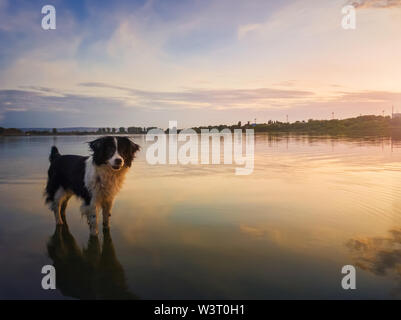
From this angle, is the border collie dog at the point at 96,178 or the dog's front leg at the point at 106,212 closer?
the border collie dog at the point at 96,178

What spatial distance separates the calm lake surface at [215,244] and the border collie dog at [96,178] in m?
0.40

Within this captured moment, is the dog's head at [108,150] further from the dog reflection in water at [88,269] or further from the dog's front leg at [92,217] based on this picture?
the dog reflection in water at [88,269]

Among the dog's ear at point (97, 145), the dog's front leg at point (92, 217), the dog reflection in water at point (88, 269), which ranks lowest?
the dog reflection in water at point (88, 269)

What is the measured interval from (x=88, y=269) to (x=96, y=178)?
1740 mm

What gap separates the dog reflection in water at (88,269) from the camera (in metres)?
3.39

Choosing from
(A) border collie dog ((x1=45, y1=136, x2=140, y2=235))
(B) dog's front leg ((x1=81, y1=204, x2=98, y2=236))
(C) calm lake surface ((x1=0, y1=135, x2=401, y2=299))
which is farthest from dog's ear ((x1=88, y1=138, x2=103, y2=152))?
(C) calm lake surface ((x1=0, y1=135, x2=401, y2=299))

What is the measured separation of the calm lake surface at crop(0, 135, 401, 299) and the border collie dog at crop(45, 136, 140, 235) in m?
0.40

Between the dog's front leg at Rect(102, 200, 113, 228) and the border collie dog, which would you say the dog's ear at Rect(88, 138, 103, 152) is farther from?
the dog's front leg at Rect(102, 200, 113, 228)

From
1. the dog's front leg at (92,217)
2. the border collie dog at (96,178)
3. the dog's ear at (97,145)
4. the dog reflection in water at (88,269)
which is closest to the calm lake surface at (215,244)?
the dog reflection in water at (88,269)

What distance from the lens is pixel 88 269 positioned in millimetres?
3949

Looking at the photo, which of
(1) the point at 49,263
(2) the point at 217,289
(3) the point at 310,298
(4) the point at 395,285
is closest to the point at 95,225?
(1) the point at 49,263

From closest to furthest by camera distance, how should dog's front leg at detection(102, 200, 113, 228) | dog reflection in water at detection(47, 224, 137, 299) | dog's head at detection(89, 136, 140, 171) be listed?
dog reflection in water at detection(47, 224, 137, 299)
dog's head at detection(89, 136, 140, 171)
dog's front leg at detection(102, 200, 113, 228)

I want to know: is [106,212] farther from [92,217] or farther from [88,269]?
[88,269]

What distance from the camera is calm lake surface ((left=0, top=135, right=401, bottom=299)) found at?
11.3ft
